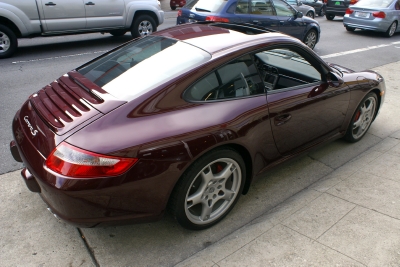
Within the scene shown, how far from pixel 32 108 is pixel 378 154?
3.67 meters

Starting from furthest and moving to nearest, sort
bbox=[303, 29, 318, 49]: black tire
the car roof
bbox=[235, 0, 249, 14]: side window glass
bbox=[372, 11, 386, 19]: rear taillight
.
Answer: bbox=[372, 11, 386, 19]: rear taillight
bbox=[303, 29, 318, 49]: black tire
bbox=[235, 0, 249, 14]: side window glass
the car roof

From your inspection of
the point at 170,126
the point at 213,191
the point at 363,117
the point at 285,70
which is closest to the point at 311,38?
the point at 363,117

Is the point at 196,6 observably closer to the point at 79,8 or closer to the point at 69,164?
the point at 79,8

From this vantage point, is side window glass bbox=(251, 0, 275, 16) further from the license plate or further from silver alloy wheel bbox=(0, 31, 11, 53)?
silver alloy wheel bbox=(0, 31, 11, 53)

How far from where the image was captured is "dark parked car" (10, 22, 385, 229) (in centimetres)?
220

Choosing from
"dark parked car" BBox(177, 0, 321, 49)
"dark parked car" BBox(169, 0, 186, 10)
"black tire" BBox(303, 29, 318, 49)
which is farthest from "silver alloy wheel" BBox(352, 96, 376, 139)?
"dark parked car" BBox(169, 0, 186, 10)

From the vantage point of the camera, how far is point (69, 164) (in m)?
2.14

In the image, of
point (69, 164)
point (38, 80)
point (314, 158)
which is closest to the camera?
point (69, 164)

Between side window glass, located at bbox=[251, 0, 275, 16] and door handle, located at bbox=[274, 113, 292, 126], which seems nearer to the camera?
door handle, located at bbox=[274, 113, 292, 126]

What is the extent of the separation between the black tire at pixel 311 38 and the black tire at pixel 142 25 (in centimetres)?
441

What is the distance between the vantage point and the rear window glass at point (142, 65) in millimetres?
2604

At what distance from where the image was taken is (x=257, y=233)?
270 centimetres

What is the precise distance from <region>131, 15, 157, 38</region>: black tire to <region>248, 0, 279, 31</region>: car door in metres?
3.02

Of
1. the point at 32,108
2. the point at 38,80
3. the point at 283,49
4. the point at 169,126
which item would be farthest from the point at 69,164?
the point at 38,80
